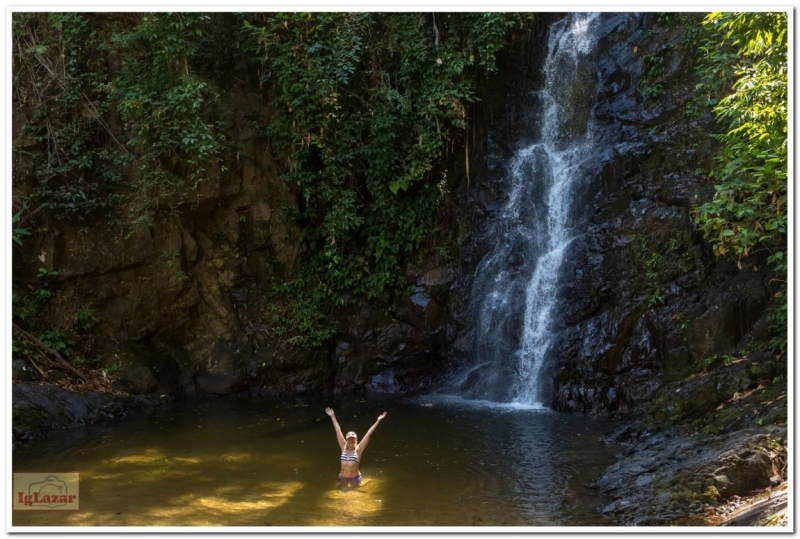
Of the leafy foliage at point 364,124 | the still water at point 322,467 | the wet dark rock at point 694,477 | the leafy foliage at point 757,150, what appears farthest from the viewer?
the leafy foliage at point 364,124

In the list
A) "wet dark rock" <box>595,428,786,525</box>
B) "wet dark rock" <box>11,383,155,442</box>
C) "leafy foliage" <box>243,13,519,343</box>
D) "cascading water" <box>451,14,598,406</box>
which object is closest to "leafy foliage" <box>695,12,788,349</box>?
"wet dark rock" <box>595,428,786,525</box>

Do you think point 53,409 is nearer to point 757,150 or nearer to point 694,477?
point 694,477

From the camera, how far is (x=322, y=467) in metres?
7.17

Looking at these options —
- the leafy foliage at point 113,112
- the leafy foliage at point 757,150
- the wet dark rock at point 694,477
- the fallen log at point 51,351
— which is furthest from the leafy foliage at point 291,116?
the wet dark rock at point 694,477

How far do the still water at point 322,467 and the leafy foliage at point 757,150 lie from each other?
2.94 m

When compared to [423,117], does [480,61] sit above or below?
above

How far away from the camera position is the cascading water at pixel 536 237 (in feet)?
35.3

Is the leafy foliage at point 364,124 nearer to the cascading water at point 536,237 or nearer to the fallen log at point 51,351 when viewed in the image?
the cascading water at point 536,237

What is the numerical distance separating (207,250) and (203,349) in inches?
71.4

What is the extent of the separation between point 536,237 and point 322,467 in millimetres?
6094


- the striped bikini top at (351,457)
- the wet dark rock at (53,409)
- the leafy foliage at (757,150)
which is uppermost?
the leafy foliage at (757,150)

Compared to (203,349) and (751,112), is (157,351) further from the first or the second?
(751,112)
